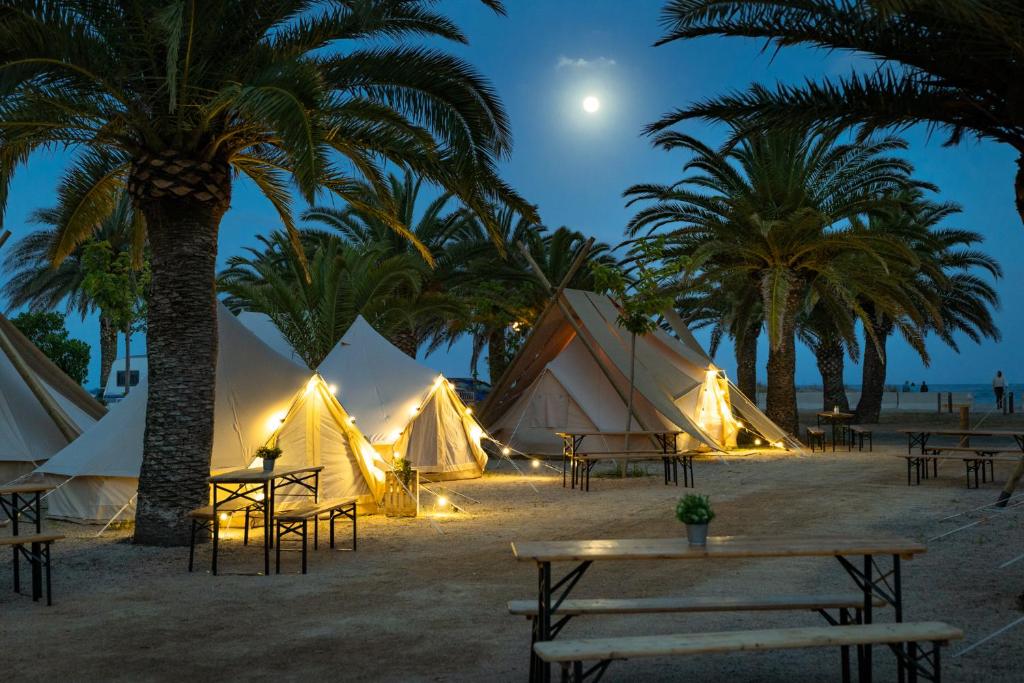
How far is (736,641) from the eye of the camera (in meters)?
4.30

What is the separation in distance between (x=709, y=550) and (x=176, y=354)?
6944 mm

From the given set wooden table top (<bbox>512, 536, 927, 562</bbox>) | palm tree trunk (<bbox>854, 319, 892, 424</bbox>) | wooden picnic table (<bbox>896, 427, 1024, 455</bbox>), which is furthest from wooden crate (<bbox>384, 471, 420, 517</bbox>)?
palm tree trunk (<bbox>854, 319, 892, 424</bbox>)

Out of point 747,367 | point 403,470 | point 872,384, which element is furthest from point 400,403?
point 872,384

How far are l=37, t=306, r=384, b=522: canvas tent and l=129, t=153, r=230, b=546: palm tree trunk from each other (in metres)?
1.82

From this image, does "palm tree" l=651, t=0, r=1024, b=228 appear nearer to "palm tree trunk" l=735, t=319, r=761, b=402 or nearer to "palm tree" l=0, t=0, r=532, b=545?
"palm tree" l=0, t=0, r=532, b=545

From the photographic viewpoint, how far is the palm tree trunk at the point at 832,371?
1280 inches

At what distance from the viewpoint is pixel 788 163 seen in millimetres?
21688

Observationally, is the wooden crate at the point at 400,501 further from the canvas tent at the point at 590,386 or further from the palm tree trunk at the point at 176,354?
the canvas tent at the point at 590,386

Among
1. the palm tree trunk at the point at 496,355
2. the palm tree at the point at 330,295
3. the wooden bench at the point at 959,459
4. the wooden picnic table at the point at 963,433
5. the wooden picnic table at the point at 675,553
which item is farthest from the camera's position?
the palm tree trunk at the point at 496,355

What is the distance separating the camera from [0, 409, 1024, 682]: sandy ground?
552 centimetres

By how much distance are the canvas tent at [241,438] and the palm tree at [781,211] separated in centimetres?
1110

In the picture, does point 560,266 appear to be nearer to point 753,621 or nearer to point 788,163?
point 788,163

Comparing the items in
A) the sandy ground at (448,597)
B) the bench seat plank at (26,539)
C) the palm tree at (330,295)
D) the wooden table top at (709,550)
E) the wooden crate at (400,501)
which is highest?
the palm tree at (330,295)

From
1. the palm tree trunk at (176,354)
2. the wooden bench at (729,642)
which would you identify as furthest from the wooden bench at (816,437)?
the wooden bench at (729,642)
